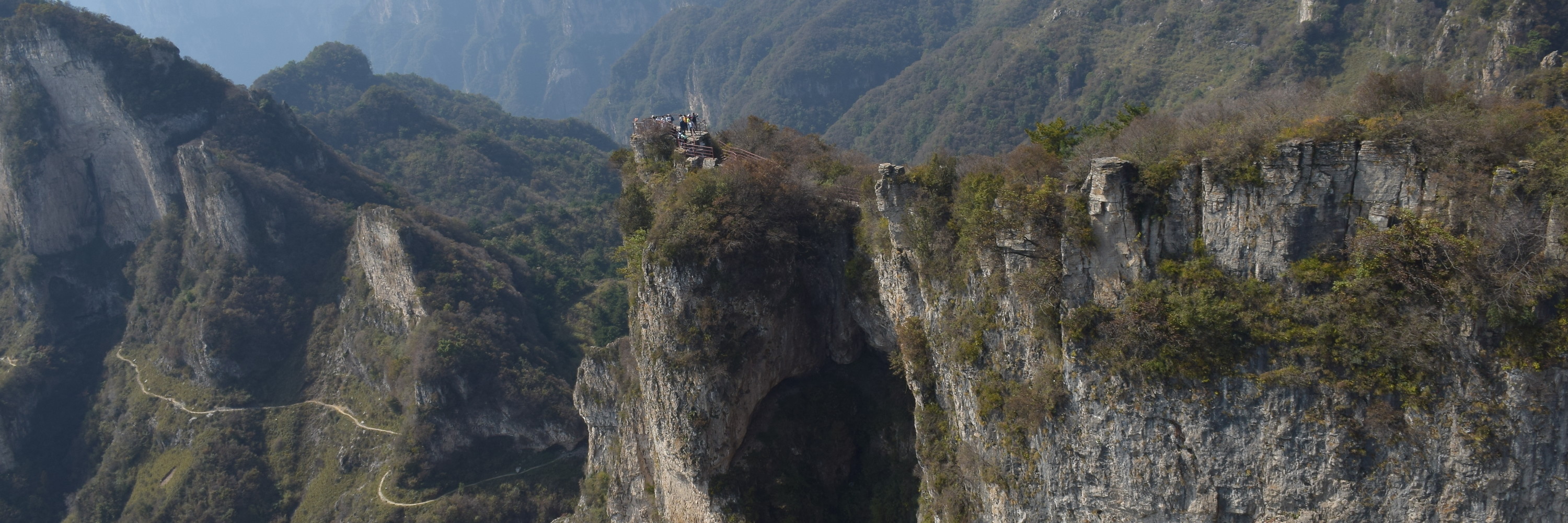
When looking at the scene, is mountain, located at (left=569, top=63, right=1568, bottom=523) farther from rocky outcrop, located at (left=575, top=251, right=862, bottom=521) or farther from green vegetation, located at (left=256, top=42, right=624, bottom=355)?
green vegetation, located at (left=256, top=42, right=624, bottom=355)

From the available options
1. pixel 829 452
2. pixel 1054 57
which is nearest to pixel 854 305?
pixel 829 452

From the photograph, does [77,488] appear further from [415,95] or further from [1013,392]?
[415,95]

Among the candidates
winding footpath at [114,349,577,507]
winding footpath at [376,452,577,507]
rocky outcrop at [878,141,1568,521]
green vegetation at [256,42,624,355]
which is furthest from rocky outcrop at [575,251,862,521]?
green vegetation at [256,42,624,355]

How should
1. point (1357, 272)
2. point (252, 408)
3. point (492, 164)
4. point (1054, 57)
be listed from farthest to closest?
1. point (492, 164)
2. point (1054, 57)
3. point (252, 408)
4. point (1357, 272)

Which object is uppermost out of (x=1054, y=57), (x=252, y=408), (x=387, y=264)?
(x=1054, y=57)

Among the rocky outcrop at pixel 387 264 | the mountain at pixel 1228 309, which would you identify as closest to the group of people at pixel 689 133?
the mountain at pixel 1228 309

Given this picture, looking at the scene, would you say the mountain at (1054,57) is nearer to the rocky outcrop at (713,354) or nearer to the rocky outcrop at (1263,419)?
the rocky outcrop at (1263,419)

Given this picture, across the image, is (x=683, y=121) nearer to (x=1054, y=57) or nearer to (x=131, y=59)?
(x=131, y=59)
